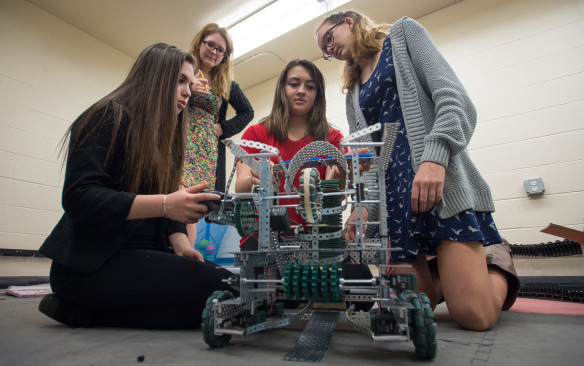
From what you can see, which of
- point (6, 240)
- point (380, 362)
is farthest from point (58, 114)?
point (380, 362)

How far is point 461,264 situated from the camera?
1.07m

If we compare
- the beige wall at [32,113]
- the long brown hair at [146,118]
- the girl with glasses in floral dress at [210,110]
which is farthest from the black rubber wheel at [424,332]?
the beige wall at [32,113]

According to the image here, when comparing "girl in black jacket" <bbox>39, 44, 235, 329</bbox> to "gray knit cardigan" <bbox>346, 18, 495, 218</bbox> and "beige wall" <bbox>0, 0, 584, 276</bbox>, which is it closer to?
"gray knit cardigan" <bbox>346, 18, 495, 218</bbox>

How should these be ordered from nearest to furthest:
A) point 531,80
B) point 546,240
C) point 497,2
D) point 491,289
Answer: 1. point 491,289
2. point 546,240
3. point 531,80
4. point 497,2

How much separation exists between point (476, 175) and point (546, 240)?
5.76ft

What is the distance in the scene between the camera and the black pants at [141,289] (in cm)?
99

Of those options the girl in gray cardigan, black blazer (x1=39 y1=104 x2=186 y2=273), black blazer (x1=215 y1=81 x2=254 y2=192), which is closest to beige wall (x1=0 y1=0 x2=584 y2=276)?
black blazer (x1=215 y1=81 x2=254 y2=192)

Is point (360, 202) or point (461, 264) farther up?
point (360, 202)

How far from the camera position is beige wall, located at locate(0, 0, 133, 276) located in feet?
9.22

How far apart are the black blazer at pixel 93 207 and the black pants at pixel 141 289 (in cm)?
5

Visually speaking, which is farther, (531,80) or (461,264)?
(531,80)

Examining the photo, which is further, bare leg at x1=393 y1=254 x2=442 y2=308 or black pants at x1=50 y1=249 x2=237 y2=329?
bare leg at x1=393 y1=254 x2=442 y2=308

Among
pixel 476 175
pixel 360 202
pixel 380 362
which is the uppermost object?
pixel 476 175

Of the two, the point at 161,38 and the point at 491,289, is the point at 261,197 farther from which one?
the point at 161,38
